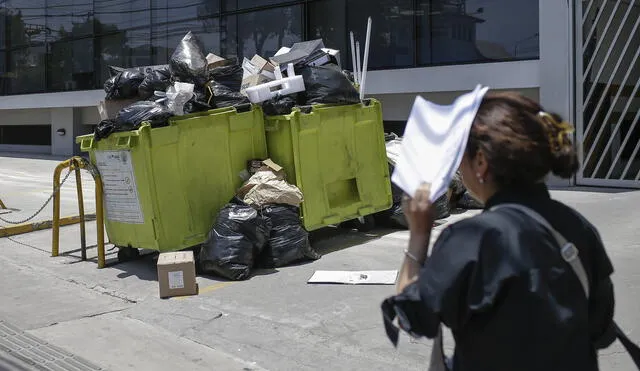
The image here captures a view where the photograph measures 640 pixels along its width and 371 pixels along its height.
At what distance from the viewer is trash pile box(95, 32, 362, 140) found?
696 cm

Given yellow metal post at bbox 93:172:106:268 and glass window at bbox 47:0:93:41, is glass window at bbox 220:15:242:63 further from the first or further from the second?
→ yellow metal post at bbox 93:172:106:268

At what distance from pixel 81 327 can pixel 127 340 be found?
579 millimetres

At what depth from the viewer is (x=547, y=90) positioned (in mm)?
11953

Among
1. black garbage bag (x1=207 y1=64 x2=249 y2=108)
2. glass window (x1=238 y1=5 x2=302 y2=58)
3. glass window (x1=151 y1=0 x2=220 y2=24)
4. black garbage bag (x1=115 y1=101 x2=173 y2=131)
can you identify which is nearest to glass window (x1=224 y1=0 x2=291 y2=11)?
glass window (x1=238 y1=5 x2=302 y2=58)

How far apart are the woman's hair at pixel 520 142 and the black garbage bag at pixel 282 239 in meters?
5.30

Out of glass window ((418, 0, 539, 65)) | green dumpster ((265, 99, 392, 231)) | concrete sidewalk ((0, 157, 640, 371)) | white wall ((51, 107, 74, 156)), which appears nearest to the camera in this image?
concrete sidewalk ((0, 157, 640, 371))

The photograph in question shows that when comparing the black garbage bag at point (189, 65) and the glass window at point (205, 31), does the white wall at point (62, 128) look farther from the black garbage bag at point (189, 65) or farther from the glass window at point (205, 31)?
the black garbage bag at point (189, 65)

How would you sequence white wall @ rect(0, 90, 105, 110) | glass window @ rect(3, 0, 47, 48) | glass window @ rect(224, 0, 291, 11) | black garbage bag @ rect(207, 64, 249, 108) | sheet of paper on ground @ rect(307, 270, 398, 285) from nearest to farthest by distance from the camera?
1. sheet of paper on ground @ rect(307, 270, 398, 285)
2. black garbage bag @ rect(207, 64, 249, 108)
3. glass window @ rect(224, 0, 291, 11)
4. white wall @ rect(0, 90, 105, 110)
5. glass window @ rect(3, 0, 47, 48)

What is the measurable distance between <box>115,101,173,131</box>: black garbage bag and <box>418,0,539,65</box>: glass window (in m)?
7.79

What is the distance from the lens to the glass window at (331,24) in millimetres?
15311

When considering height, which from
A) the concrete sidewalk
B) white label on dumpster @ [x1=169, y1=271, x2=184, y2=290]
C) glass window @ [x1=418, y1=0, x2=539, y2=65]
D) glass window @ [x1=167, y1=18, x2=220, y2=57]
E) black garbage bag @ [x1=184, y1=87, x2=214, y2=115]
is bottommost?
the concrete sidewalk

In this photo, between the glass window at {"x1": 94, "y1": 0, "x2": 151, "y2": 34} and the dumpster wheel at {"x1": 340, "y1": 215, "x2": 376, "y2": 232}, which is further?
the glass window at {"x1": 94, "y1": 0, "x2": 151, "y2": 34}

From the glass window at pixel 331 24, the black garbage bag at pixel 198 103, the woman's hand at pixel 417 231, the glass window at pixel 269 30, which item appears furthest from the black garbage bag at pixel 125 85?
the glass window at pixel 269 30

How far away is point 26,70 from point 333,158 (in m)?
21.0
